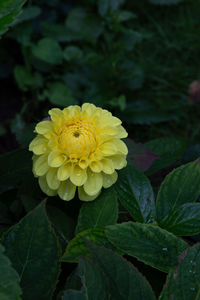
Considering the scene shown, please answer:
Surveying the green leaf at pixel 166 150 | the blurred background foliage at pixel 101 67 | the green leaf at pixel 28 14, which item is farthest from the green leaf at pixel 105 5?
the green leaf at pixel 166 150

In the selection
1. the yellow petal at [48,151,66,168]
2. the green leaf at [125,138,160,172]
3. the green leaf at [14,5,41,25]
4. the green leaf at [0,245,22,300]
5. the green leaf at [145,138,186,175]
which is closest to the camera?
the green leaf at [0,245,22,300]

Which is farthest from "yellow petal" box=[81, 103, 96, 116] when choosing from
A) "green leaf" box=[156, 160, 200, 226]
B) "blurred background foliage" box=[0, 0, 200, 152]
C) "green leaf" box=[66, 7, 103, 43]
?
"green leaf" box=[66, 7, 103, 43]

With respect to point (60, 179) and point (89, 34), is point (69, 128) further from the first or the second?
point (89, 34)

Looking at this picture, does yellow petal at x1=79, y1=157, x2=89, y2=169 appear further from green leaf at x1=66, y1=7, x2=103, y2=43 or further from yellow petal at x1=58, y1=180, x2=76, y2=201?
green leaf at x1=66, y1=7, x2=103, y2=43

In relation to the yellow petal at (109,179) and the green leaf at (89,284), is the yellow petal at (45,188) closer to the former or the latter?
the yellow petal at (109,179)

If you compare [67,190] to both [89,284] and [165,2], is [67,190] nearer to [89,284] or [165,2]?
[89,284]

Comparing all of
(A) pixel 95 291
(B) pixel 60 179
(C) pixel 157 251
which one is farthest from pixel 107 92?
(A) pixel 95 291

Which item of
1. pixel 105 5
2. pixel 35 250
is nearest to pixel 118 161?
pixel 35 250
